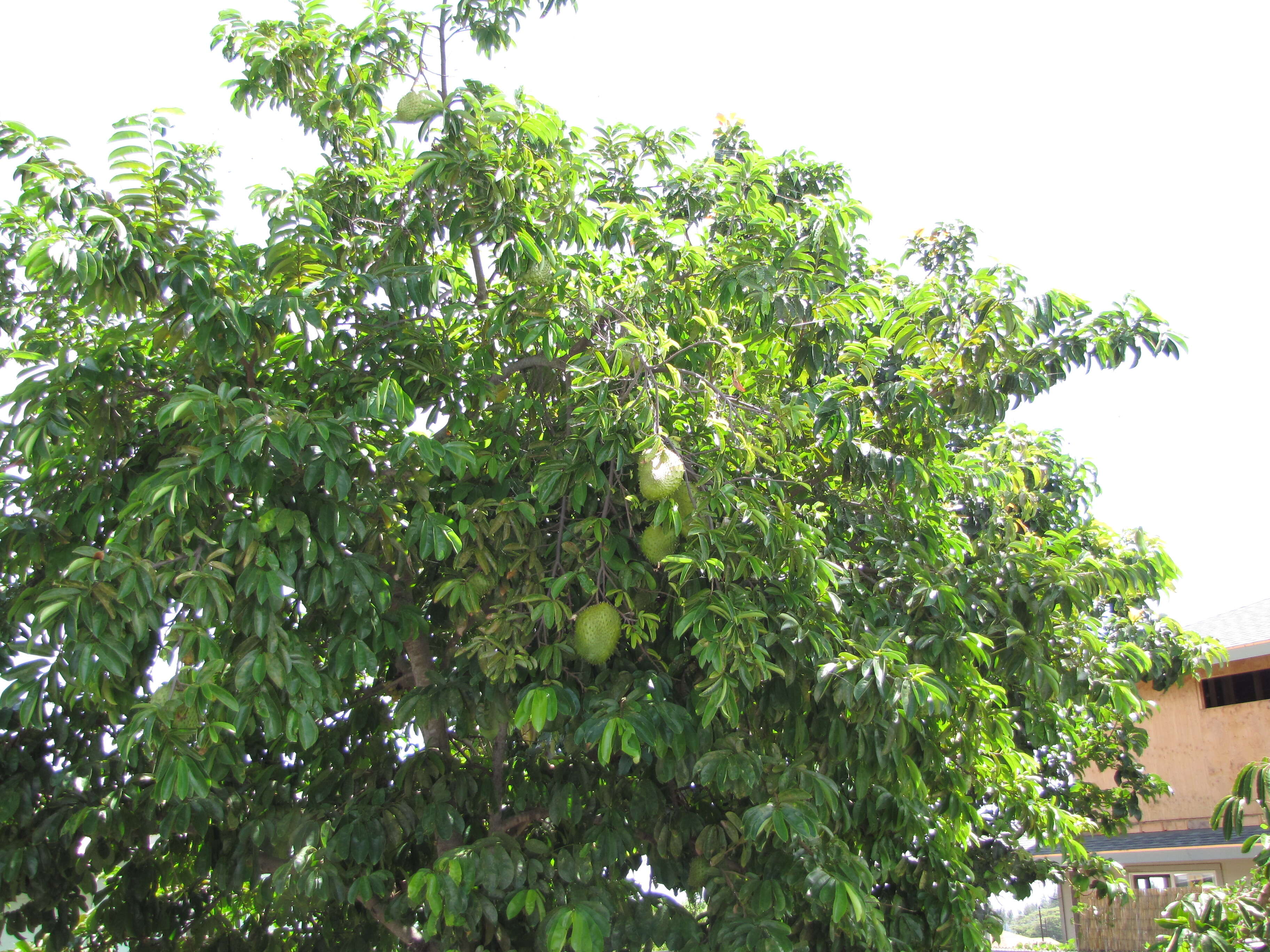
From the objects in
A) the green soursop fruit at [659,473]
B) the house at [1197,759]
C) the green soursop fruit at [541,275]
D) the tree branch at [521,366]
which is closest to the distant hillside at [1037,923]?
the house at [1197,759]

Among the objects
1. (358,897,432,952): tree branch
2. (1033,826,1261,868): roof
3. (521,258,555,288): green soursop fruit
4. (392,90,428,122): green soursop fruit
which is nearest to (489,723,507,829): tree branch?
(358,897,432,952): tree branch

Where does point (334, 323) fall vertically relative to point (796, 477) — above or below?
above

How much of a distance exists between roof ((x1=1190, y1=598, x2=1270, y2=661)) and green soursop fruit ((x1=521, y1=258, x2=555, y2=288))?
8.42 metres

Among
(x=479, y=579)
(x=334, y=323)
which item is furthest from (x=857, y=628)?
(x=334, y=323)

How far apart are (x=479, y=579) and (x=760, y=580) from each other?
110 centimetres

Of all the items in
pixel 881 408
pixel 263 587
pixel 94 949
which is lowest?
pixel 94 949

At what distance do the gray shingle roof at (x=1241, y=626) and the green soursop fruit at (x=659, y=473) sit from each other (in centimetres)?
906

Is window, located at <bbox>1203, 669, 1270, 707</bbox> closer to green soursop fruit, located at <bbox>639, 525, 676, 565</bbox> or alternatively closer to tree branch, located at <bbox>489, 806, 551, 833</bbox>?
tree branch, located at <bbox>489, 806, 551, 833</bbox>

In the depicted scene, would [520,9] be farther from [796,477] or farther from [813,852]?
[813,852]

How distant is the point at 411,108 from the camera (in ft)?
13.5

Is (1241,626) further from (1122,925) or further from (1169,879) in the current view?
(1122,925)

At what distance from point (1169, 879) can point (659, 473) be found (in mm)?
11216

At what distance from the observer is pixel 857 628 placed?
12.4 feet

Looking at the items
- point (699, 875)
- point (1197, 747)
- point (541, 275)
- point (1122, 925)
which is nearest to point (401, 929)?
point (699, 875)
